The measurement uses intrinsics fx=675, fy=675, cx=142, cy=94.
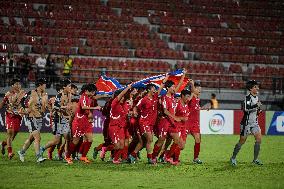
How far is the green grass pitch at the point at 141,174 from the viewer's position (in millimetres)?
13508

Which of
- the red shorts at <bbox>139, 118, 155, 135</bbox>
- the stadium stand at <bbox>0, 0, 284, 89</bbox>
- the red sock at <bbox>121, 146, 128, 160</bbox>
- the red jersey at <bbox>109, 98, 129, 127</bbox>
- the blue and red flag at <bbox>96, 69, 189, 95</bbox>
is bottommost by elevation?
the red sock at <bbox>121, 146, 128, 160</bbox>

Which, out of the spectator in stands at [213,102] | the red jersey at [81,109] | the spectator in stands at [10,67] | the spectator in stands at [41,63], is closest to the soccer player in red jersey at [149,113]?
the red jersey at [81,109]

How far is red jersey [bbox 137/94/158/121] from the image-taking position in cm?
1744

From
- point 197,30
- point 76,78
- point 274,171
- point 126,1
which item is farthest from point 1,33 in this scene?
point 274,171

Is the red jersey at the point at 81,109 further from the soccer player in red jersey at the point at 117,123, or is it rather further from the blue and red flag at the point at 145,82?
the blue and red flag at the point at 145,82

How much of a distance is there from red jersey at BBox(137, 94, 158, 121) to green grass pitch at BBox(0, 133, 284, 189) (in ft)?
4.21

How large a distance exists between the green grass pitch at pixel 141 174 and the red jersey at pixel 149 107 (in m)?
1.28

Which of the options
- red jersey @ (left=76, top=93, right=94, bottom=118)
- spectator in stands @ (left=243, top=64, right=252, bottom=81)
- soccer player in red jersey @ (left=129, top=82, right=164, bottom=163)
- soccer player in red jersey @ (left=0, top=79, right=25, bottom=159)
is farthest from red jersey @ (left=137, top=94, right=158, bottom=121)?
spectator in stands @ (left=243, top=64, right=252, bottom=81)

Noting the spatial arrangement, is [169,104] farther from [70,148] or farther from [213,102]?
[213,102]

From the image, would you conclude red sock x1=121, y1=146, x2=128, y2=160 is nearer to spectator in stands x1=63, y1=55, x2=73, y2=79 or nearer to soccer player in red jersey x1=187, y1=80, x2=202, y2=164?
soccer player in red jersey x1=187, y1=80, x2=202, y2=164

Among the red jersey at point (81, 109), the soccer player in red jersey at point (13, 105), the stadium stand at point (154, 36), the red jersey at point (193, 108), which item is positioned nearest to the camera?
the red jersey at point (81, 109)

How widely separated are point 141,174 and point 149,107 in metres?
2.56

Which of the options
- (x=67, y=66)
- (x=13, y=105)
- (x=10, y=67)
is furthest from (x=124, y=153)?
(x=67, y=66)

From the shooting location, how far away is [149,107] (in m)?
17.4
